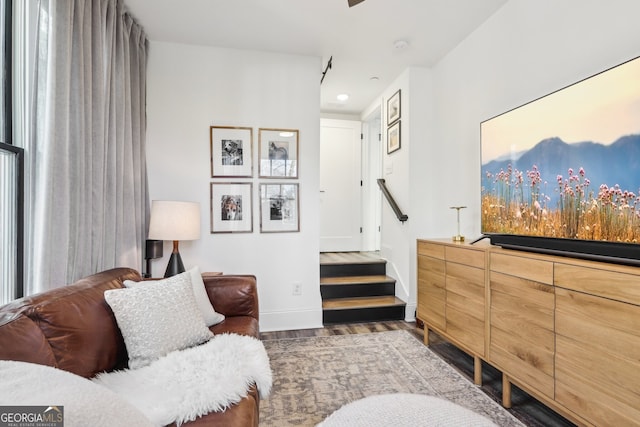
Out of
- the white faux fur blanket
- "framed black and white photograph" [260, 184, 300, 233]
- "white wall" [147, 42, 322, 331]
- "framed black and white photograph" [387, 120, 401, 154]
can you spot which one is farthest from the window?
"framed black and white photograph" [387, 120, 401, 154]

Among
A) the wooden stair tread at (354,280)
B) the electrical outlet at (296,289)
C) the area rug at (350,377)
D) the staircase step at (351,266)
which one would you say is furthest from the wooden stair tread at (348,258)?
the area rug at (350,377)

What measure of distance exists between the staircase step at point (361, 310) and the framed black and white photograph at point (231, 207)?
1184 mm

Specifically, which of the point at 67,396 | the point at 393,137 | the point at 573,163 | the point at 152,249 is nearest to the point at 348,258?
the point at 393,137

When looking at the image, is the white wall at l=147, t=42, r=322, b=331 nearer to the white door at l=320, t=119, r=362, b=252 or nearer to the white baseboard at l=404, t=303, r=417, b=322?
the white baseboard at l=404, t=303, r=417, b=322

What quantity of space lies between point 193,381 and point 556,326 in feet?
5.29

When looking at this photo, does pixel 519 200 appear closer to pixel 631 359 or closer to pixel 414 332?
pixel 631 359

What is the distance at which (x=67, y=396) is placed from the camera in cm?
62

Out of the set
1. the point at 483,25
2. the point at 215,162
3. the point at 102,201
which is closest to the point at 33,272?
the point at 102,201

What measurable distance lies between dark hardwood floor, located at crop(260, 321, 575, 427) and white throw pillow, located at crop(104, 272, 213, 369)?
1473 millimetres

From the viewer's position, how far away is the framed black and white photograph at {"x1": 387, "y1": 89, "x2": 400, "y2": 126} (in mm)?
3553

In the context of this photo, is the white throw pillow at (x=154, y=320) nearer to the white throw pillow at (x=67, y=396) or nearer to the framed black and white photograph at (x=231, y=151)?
the white throw pillow at (x=67, y=396)

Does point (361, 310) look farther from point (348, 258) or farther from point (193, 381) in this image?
point (193, 381)

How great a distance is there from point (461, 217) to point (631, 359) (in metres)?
1.76

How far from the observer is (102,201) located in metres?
1.90
